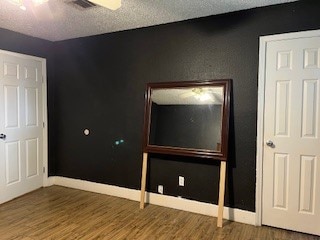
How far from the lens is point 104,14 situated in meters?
3.05

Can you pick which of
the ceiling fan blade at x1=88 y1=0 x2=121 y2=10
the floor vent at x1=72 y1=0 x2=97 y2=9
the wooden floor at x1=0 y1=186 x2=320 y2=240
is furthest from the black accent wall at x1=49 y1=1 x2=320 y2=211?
the ceiling fan blade at x1=88 y1=0 x2=121 y2=10

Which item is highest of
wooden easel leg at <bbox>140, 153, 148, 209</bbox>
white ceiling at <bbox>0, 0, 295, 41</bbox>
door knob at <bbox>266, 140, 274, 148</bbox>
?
white ceiling at <bbox>0, 0, 295, 41</bbox>

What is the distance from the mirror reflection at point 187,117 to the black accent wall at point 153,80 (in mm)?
188

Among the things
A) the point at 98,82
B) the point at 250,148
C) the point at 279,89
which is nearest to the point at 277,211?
the point at 250,148

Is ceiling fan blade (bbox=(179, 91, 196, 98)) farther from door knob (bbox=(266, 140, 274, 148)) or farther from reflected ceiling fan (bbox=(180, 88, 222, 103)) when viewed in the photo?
door knob (bbox=(266, 140, 274, 148))

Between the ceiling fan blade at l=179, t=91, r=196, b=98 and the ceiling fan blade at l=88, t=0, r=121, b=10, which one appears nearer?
the ceiling fan blade at l=88, t=0, r=121, b=10

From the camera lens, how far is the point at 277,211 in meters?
2.85

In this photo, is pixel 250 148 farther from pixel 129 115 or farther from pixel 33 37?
pixel 33 37

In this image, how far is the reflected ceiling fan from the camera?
309 cm

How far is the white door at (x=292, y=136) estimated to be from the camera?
2.64m

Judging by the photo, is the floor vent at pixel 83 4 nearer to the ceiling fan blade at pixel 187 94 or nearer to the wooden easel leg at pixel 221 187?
the ceiling fan blade at pixel 187 94

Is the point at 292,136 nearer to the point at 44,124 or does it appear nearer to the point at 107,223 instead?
the point at 107,223

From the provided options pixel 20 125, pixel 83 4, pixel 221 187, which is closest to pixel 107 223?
pixel 221 187

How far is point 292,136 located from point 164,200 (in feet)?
5.95
